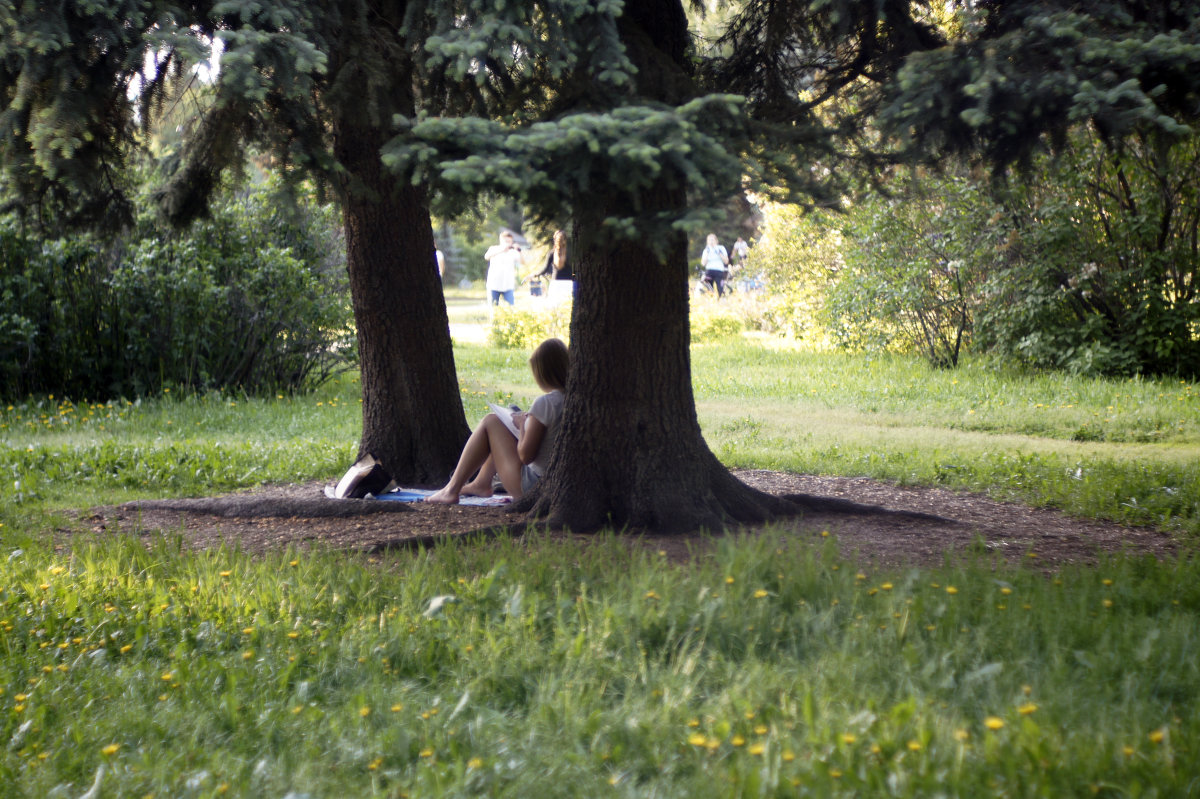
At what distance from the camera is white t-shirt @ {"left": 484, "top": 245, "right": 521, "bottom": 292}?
2212 centimetres

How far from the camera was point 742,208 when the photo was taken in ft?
14.1

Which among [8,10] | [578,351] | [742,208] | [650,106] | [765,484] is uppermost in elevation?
[8,10]

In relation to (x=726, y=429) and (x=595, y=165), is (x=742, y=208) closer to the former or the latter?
(x=595, y=165)

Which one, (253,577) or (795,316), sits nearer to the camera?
(253,577)

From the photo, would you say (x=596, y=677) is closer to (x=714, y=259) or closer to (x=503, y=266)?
(x=503, y=266)

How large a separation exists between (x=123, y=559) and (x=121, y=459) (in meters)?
3.18

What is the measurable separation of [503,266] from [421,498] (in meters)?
16.3

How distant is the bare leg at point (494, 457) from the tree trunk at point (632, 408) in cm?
95

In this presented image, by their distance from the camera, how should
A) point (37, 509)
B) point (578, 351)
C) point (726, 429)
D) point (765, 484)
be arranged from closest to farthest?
point (578, 351) < point (37, 509) < point (765, 484) < point (726, 429)

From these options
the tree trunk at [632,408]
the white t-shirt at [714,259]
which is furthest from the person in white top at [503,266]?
the tree trunk at [632,408]

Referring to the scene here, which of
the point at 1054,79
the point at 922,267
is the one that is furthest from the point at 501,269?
the point at 1054,79

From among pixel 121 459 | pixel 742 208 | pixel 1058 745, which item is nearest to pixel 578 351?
pixel 742 208

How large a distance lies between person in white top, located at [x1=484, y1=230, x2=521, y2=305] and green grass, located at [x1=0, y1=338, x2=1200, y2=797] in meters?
16.9

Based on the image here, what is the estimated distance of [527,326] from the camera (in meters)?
18.8
